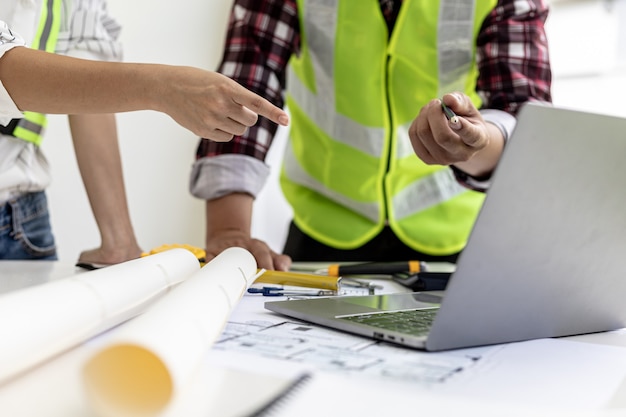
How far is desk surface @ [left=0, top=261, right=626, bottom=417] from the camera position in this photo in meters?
0.32

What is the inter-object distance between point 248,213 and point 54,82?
46 cm

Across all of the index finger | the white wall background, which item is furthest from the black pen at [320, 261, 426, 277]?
the white wall background

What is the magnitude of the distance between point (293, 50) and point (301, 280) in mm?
602

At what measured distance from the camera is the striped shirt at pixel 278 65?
1069 mm

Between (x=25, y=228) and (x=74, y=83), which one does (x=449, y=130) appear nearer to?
(x=74, y=83)

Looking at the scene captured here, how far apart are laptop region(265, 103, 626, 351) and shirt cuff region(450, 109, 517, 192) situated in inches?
14.3

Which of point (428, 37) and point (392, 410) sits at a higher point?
point (428, 37)

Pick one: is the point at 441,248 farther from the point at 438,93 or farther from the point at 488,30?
the point at 488,30

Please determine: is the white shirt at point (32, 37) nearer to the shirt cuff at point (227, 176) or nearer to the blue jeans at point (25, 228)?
the blue jeans at point (25, 228)

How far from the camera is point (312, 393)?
0.34 m

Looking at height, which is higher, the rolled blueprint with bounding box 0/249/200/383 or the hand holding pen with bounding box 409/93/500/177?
the hand holding pen with bounding box 409/93/500/177

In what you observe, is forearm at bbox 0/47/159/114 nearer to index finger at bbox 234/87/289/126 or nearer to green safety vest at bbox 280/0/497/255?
index finger at bbox 234/87/289/126

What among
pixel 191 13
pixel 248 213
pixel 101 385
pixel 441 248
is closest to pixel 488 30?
pixel 441 248

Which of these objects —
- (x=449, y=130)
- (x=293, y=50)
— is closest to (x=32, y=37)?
(x=293, y=50)
